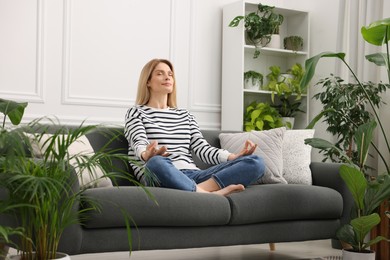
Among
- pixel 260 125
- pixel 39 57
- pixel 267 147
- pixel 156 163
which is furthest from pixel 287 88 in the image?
pixel 156 163

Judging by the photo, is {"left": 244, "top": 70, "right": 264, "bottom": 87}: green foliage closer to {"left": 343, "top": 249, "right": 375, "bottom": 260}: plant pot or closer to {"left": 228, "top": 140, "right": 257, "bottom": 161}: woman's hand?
{"left": 228, "top": 140, "right": 257, "bottom": 161}: woman's hand

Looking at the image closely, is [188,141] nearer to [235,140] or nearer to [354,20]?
[235,140]

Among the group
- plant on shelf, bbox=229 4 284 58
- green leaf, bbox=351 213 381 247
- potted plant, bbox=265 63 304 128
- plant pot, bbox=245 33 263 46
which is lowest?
green leaf, bbox=351 213 381 247

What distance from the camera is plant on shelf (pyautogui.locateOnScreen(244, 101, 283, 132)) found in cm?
502

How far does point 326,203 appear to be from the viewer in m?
3.31

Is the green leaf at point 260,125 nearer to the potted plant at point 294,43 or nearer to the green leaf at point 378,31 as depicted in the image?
the potted plant at point 294,43

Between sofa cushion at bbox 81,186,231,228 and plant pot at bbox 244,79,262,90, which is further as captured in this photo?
plant pot at bbox 244,79,262,90

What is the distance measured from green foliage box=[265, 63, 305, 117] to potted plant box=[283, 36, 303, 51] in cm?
15

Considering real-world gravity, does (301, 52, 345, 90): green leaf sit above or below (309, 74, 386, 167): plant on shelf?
above

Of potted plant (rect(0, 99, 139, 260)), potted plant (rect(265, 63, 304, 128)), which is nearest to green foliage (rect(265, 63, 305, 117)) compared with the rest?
potted plant (rect(265, 63, 304, 128))

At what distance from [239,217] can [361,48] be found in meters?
2.24

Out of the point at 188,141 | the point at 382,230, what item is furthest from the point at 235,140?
the point at 382,230

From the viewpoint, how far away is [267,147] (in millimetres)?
3613

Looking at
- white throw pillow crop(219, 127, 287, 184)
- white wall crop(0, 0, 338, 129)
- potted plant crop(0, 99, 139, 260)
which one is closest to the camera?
potted plant crop(0, 99, 139, 260)
